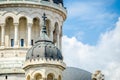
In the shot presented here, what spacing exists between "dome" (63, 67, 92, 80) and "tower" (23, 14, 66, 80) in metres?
5.02

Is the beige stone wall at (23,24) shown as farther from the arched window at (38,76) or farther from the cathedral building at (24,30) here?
the arched window at (38,76)

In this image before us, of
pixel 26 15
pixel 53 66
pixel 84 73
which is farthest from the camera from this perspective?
pixel 26 15

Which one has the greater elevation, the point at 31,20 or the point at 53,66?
the point at 31,20

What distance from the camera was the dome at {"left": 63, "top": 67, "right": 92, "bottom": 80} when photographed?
7288 centimetres

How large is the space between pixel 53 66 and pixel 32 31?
13.6 m

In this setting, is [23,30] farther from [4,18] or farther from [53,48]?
[53,48]

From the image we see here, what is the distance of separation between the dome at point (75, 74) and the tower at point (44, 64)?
502 cm

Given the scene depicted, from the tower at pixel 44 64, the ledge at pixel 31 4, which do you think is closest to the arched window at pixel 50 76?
the tower at pixel 44 64

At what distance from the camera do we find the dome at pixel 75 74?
7288 cm

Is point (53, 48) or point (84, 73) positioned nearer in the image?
point (53, 48)

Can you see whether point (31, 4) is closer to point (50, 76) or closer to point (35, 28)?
point (35, 28)

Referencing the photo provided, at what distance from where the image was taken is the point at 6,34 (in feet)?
260

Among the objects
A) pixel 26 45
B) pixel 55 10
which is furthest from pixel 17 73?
pixel 55 10

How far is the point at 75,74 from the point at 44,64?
316 inches
